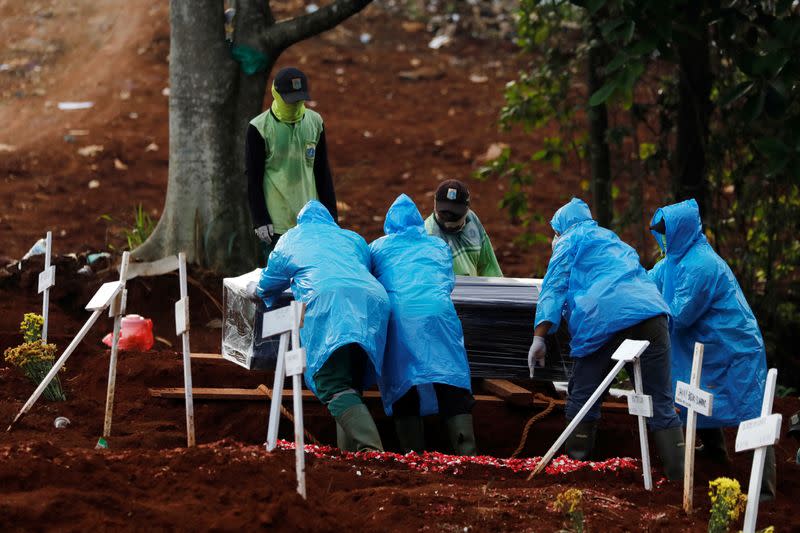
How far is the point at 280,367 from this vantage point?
4.69 meters

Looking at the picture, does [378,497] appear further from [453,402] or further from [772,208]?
[772,208]

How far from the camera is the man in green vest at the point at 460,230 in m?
7.15

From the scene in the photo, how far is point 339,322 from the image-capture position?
6066 mm

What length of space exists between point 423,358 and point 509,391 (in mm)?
993

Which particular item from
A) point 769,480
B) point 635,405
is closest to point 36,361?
point 635,405

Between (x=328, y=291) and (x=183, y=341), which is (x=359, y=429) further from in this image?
(x=183, y=341)

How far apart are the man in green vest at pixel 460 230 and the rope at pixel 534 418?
2.53ft

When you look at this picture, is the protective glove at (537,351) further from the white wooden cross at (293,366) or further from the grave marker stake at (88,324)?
the grave marker stake at (88,324)

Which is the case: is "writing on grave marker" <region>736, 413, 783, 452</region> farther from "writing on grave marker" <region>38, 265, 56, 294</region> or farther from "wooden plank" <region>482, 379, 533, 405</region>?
"writing on grave marker" <region>38, 265, 56, 294</region>

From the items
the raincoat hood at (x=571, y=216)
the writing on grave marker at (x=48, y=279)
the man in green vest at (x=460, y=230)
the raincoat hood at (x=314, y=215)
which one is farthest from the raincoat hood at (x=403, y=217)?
the writing on grave marker at (x=48, y=279)

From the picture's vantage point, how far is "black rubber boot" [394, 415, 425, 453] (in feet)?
20.9

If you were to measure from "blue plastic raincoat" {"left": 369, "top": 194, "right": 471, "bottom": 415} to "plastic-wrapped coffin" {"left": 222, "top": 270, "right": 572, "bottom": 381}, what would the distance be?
1.26 feet

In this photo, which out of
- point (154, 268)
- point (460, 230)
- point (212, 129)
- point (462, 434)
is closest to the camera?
point (462, 434)

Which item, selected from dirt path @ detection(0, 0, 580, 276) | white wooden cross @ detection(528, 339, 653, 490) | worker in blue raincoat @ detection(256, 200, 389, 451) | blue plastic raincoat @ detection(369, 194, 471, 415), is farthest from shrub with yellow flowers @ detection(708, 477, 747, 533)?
dirt path @ detection(0, 0, 580, 276)
